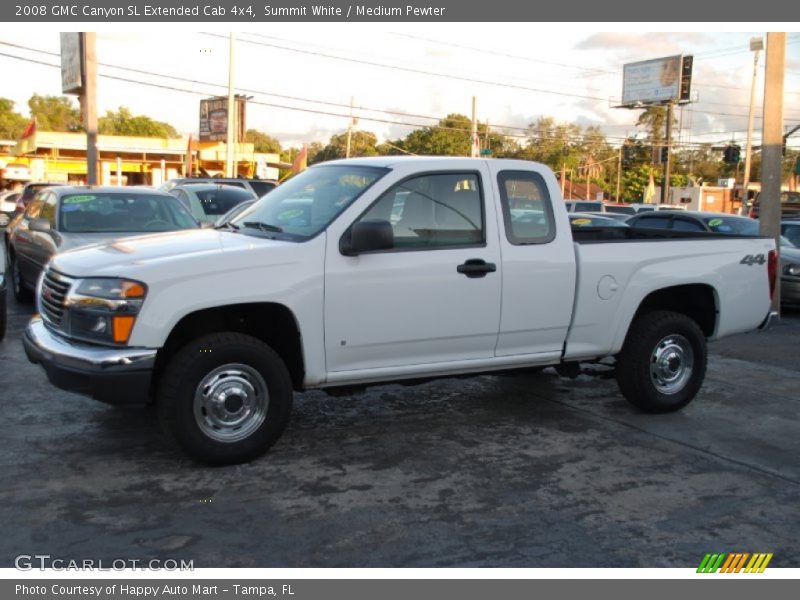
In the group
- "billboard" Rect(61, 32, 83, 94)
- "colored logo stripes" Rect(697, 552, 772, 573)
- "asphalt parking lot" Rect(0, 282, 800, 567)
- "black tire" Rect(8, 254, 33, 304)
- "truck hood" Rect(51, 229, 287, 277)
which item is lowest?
"colored logo stripes" Rect(697, 552, 772, 573)

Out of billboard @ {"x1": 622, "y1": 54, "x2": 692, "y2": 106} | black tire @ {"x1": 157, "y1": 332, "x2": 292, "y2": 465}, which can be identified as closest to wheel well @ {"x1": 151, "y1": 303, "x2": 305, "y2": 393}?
black tire @ {"x1": 157, "y1": 332, "x2": 292, "y2": 465}

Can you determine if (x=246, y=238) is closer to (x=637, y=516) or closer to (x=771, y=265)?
(x=637, y=516)

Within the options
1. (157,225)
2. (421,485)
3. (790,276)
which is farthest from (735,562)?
(790,276)

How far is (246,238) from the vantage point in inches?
218

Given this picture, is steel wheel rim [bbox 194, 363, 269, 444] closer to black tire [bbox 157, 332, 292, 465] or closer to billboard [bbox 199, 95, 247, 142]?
black tire [bbox 157, 332, 292, 465]

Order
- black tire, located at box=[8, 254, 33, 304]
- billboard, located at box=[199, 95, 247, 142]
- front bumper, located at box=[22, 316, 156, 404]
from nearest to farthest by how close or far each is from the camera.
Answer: front bumper, located at box=[22, 316, 156, 404]
black tire, located at box=[8, 254, 33, 304]
billboard, located at box=[199, 95, 247, 142]

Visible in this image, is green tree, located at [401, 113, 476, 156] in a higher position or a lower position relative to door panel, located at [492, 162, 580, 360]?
higher

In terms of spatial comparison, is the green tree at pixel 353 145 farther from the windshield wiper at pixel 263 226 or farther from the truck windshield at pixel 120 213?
the windshield wiper at pixel 263 226

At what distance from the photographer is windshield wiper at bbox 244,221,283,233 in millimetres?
5630

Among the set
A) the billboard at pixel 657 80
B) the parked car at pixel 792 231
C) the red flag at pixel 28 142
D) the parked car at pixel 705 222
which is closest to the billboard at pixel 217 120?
the red flag at pixel 28 142

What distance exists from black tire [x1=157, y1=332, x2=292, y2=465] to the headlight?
37 centimetres

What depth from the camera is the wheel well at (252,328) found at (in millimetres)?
5195

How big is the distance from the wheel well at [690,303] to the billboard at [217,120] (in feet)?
157

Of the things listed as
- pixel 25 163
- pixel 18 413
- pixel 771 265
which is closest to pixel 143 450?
pixel 18 413
